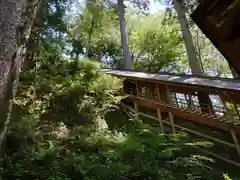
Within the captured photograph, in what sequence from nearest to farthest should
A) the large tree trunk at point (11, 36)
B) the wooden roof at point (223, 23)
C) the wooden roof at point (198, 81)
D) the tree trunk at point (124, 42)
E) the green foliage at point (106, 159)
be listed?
the wooden roof at point (223, 23), the large tree trunk at point (11, 36), the green foliage at point (106, 159), the wooden roof at point (198, 81), the tree trunk at point (124, 42)

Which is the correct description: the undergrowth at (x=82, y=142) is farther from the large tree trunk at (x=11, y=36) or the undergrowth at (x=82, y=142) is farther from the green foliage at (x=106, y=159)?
the large tree trunk at (x=11, y=36)

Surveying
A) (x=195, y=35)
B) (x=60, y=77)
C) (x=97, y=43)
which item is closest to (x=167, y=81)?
(x=60, y=77)

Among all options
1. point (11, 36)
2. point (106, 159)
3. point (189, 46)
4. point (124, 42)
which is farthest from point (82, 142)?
point (124, 42)

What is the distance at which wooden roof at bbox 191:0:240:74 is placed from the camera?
2.21 meters

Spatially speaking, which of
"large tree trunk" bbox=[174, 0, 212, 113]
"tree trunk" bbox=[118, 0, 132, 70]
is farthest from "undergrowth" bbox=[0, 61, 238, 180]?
"tree trunk" bbox=[118, 0, 132, 70]

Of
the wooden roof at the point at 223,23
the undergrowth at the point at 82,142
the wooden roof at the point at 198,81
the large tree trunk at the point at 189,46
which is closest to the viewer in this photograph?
the wooden roof at the point at 223,23

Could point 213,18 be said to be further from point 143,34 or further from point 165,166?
point 143,34

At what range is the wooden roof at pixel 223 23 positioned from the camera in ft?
7.25

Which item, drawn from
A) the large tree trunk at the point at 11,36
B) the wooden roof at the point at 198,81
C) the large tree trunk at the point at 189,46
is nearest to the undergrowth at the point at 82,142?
the wooden roof at the point at 198,81

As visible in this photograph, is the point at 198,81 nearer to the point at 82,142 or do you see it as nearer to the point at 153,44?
the point at 82,142

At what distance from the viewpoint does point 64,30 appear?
A: 13781mm

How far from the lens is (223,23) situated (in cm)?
230

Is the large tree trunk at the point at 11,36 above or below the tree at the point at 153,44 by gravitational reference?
below

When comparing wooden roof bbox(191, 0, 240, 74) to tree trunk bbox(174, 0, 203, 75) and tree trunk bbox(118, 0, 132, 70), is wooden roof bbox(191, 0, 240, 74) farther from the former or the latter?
tree trunk bbox(118, 0, 132, 70)
